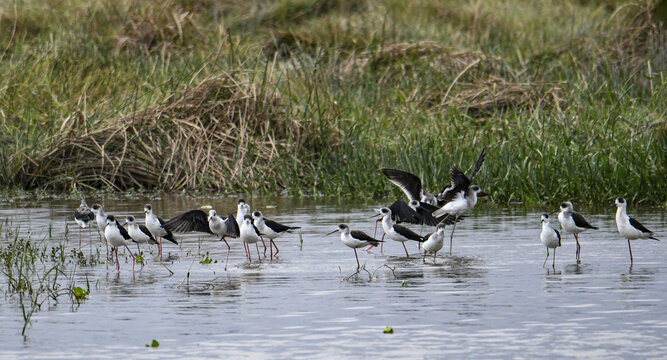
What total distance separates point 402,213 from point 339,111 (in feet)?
24.3

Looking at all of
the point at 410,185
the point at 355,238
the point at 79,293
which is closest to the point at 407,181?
the point at 410,185

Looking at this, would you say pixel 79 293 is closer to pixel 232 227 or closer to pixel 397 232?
pixel 232 227

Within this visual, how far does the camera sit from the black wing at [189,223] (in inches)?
459

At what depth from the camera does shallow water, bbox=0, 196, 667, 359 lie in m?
7.18

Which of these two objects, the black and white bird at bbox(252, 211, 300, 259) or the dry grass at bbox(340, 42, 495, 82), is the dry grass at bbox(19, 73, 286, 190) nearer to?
the dry grass at bbox(340, 42, 495, 82)

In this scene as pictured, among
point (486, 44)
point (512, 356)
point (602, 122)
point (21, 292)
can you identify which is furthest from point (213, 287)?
point (486, 44)

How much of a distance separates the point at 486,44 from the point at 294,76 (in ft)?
18.7

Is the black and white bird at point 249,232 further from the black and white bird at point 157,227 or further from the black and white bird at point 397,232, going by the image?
the black and white bird at point 397,232

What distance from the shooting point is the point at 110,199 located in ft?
58.7

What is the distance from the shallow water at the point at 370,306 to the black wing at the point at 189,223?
0.26 meters

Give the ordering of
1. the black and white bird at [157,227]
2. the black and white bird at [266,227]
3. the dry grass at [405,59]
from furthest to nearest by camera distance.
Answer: the dry grass at [405,59] → the black and white bird at [157,227] → the black and white bird at [266,227]

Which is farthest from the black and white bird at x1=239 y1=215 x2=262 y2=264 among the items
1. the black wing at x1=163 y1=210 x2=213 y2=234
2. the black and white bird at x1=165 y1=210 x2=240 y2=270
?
the black wing at x1=163 y1=210 x2=213 y2=234

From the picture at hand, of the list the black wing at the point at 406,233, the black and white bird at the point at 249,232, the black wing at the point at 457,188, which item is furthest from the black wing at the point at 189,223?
the black wing at the point at 457,188

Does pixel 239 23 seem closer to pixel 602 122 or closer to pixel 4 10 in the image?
pixel 4 10
